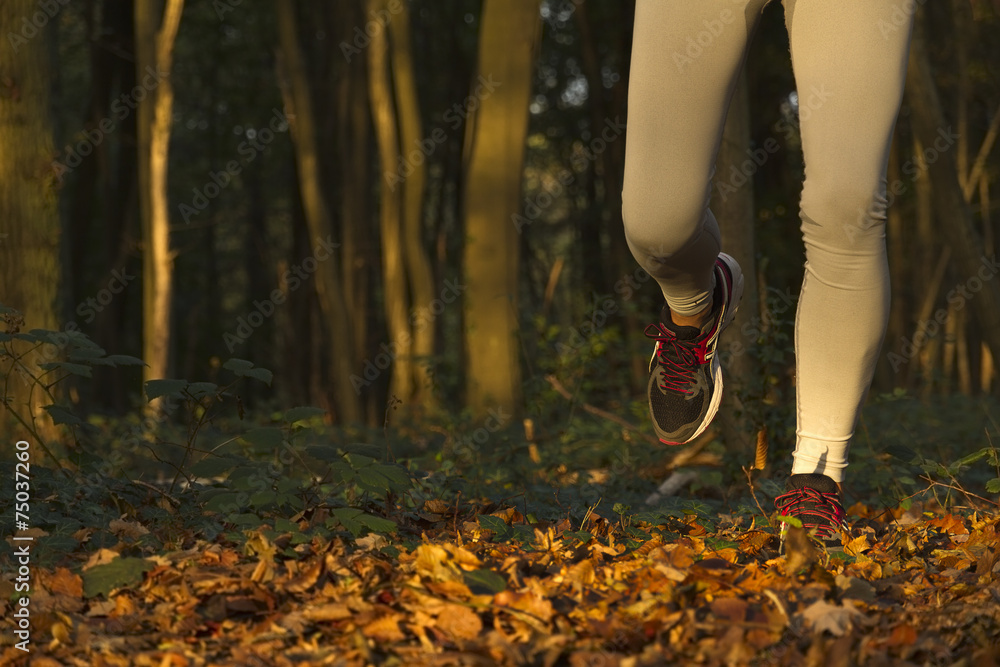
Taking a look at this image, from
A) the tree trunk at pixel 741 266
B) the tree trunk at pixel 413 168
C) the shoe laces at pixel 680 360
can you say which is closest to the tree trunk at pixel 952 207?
the tree trunk at pixel 741 266

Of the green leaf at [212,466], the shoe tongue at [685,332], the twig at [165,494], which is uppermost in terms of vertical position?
the shoe tongue at [685,332]

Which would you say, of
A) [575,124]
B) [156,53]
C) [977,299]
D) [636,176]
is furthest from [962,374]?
[636,176]

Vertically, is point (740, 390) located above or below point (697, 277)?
below

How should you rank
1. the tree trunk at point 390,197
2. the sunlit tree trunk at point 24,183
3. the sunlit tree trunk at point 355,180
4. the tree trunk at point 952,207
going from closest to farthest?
the sunlit tree trunk at point 24,183 < the tree trunk at point 952,207 < the tree trunk at point 390,197 < the sunlit tree trunk at point 355,180

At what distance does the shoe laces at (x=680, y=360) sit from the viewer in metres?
2.92

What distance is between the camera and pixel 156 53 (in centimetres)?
1162

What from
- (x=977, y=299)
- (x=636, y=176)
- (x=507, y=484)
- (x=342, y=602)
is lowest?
(x=507, y=484)

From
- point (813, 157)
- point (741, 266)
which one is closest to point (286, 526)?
point (813, 157)

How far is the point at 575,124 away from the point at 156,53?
11178 millimetres

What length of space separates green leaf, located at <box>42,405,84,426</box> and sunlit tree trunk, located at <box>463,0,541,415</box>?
21.7ft

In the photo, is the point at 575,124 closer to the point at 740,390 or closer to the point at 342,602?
the point at 740,390

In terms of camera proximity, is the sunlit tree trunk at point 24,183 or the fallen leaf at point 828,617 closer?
the fallen leaf at point 828,617

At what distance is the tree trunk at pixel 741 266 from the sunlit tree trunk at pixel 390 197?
8.92 metres

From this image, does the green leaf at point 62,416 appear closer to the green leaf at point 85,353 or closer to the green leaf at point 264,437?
the green leaf at point 85,353
